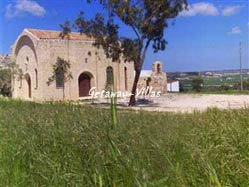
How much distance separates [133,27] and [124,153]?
12.6 m

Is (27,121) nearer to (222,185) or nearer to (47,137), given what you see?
(47,137)

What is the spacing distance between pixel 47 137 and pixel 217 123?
1.75 meters

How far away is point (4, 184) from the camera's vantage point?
121 inches

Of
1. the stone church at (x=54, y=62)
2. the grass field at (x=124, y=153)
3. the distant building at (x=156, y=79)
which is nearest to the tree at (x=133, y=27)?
the stone church at (x=54, y=62)

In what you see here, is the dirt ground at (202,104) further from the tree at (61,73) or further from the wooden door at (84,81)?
the tree at (61,73)

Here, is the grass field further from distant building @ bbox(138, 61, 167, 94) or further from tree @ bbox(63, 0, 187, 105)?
distant building @ bbox(138, 61, 167, 94)

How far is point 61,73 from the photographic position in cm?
1692

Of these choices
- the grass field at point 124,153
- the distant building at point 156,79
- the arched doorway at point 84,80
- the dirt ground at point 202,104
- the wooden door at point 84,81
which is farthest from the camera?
the distant building at point 156,79

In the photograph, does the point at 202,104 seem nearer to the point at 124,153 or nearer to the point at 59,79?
the point at 59,79

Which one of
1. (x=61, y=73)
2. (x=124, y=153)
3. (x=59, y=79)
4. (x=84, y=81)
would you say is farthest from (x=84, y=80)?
(x=124, y=153)

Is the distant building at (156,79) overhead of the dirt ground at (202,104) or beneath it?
overhead

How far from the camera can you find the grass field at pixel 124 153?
2477mm

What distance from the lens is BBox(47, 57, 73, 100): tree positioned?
1612cm

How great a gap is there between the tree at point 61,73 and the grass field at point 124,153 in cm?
1193
